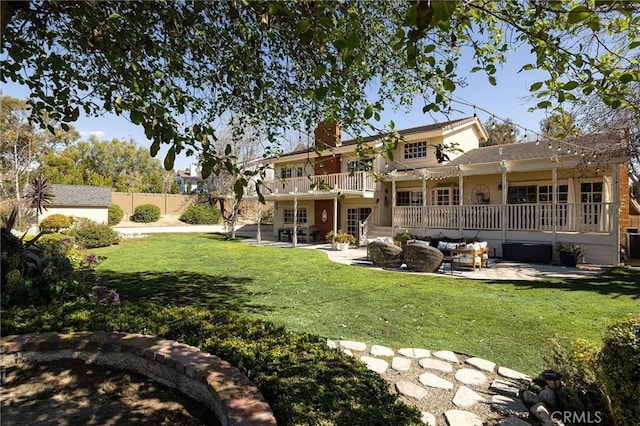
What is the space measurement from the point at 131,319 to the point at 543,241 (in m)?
13.7

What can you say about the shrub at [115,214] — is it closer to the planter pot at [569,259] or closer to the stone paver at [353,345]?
the stone paver at [353,345]

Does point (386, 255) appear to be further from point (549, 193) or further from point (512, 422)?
point (549, 193)

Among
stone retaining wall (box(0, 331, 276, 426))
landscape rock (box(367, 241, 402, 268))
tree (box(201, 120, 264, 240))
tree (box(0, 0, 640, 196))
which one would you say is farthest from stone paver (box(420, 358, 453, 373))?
tree (box(201, 120, 264, 240))

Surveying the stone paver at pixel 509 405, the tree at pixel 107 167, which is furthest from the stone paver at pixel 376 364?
the tree at pixel 107 167

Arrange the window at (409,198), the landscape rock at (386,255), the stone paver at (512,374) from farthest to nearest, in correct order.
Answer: the window at (409,198) < the landscape rock at (386,255) < the stone paver at (512,374)

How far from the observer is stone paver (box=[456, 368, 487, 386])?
328 cm

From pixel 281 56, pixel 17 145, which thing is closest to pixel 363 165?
pixel 281 56

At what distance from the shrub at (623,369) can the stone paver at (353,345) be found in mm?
2414

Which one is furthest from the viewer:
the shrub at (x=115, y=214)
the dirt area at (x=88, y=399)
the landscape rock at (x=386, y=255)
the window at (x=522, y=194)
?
the shrub at (x=115, y=214)

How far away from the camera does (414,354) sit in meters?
3.95

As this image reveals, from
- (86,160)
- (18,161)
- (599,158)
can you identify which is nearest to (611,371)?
(599,158)

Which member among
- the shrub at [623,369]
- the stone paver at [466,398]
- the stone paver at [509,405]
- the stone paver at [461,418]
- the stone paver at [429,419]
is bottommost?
the stone paver at [466,398]

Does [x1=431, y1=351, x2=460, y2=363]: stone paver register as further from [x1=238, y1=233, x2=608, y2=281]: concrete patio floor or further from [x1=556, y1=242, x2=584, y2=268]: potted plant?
[x1=556, y1=242, x2=584, y2=268]: potted plant

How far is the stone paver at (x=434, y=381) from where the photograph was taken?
320 centimetres
